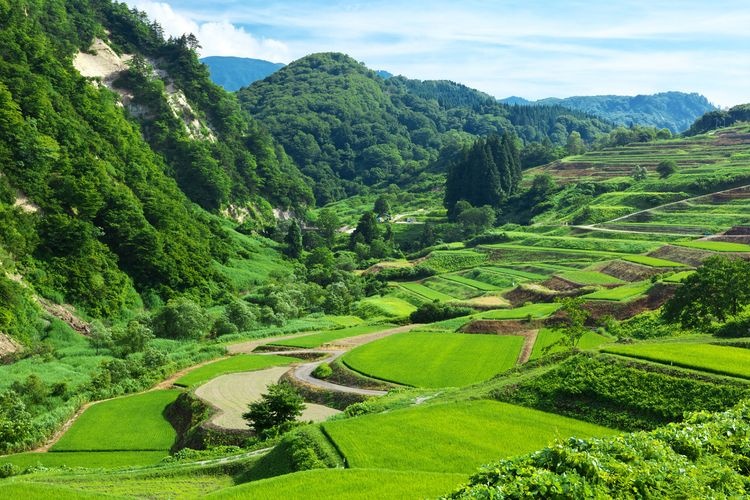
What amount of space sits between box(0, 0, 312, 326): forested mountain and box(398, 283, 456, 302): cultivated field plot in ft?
93.6

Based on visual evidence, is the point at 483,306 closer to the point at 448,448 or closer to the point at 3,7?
the point at 448,448

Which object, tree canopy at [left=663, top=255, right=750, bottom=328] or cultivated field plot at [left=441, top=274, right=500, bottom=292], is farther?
cultivated field plot at [left=441, top=274, right=500, bottom=292]

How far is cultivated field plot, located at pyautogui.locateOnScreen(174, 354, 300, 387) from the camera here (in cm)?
4928

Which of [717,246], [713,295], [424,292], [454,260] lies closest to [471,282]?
[424,292]

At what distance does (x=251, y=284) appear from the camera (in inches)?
3858

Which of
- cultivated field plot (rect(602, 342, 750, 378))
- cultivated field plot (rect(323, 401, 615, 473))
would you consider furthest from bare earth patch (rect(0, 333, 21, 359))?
cultivated field plot (rect(602, 342, 750, 378))

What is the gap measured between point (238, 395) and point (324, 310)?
164 ft

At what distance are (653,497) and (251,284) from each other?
8872 cm

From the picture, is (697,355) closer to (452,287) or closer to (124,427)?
(124,427)

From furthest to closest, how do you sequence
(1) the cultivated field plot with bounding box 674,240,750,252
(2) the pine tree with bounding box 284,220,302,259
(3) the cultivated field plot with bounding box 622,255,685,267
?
(2) the pine tree with bounding box 284,220,302,259
(1) the cultivated field plot with bounding box 674,240,750,252
(3) the cultivated field plot with bounding box 622,255,685,267

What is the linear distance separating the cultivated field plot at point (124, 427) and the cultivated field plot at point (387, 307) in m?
39.3

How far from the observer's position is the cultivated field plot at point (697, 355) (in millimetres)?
24906

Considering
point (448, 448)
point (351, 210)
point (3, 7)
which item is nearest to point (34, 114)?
point (3, 7)

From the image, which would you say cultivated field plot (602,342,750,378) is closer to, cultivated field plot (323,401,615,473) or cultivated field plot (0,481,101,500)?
cultivated field plot (323,401,615,473)
